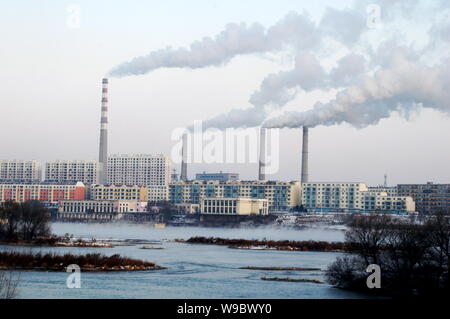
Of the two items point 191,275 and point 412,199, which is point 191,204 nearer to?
point 412,199

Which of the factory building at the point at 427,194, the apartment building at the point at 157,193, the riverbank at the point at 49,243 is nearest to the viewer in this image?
the riverbank at the point at 49,243

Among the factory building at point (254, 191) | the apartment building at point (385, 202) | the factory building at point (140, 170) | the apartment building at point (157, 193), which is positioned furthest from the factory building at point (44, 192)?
the apartment building at point (385, 202)

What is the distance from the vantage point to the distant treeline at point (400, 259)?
27.7ft

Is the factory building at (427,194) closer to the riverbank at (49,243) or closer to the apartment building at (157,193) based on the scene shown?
the apartment building at (157,193)

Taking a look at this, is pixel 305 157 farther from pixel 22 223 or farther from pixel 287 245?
pixel 22 223

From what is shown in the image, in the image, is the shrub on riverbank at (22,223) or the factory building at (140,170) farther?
the factory building at (140,170)

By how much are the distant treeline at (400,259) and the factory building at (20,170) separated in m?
39.1

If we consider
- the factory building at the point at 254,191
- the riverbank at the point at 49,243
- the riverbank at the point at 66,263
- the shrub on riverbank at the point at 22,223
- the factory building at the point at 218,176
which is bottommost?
the riverbank at the point at 49,243

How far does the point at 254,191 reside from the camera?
36719 millimetres

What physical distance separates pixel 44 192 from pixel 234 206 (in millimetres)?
10869

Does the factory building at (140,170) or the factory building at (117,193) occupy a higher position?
the factory building at (140,170)

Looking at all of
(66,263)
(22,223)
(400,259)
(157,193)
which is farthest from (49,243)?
(157,193)
